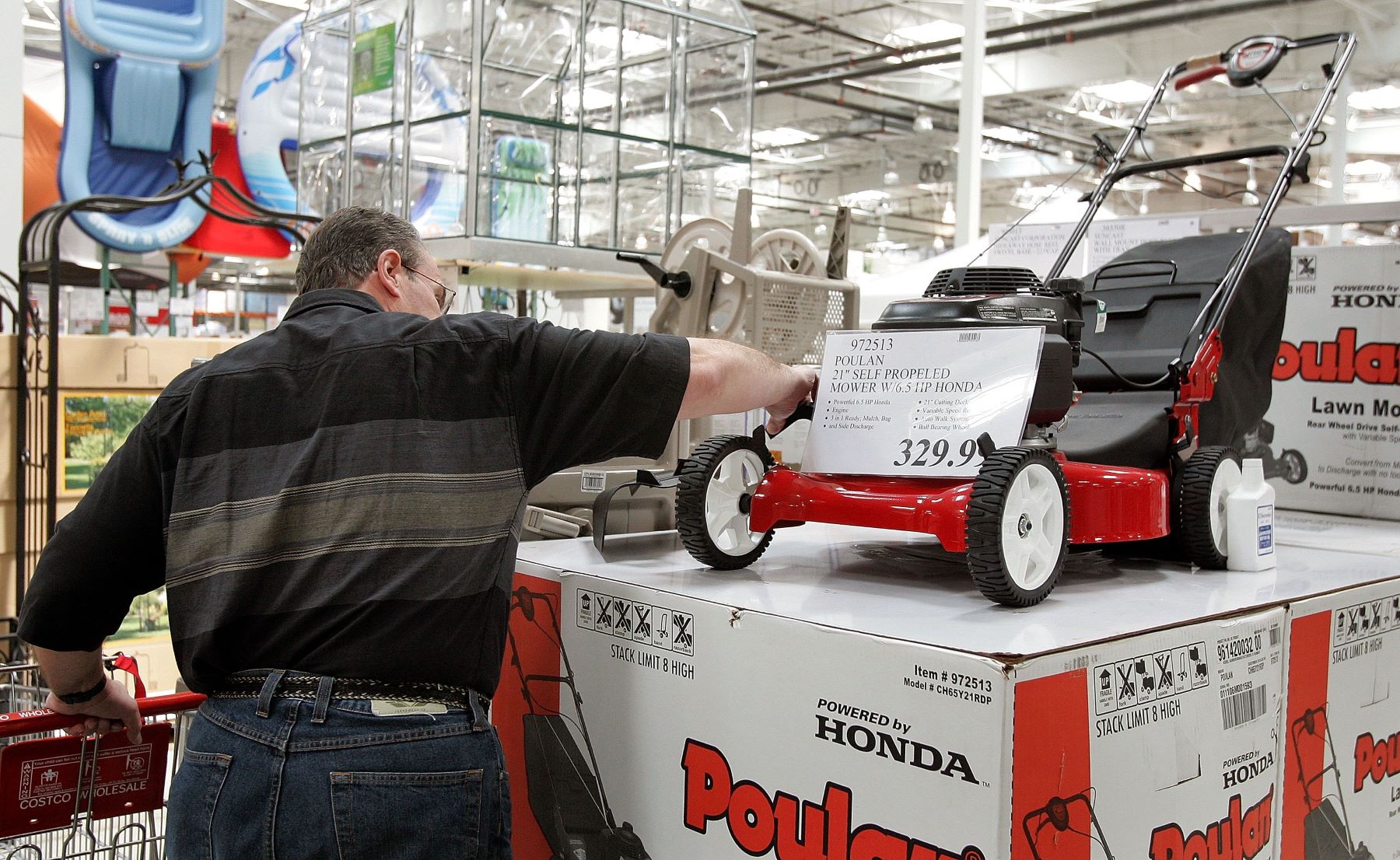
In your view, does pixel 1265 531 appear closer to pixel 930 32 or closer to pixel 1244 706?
pixel 1244 706

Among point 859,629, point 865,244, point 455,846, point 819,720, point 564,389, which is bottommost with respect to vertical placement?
point 455,846

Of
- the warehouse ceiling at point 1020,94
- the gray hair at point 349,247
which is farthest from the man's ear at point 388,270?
the warehouse ceiling at point 1020,94

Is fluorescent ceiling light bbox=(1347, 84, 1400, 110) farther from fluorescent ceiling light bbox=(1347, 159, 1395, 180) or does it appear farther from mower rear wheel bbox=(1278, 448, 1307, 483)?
mower rear wheel bbox=(1278, 448, 1307, 483)

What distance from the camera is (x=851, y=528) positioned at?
2773 mm

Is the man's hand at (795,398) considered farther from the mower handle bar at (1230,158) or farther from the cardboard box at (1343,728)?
the cardboard box at (1343,728)

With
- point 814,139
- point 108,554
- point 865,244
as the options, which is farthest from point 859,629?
point 865,244

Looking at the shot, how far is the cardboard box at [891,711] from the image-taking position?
1.45 meters

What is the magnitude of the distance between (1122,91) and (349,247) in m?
14.0

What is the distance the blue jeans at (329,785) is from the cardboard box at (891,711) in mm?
328

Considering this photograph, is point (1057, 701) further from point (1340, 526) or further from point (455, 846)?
point (1340, 526)

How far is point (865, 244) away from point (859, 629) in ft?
78.8

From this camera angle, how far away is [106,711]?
1.86 m

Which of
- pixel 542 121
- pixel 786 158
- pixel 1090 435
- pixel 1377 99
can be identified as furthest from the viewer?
pixel 786 158

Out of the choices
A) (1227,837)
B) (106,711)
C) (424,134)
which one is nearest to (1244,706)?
(1227,837)
